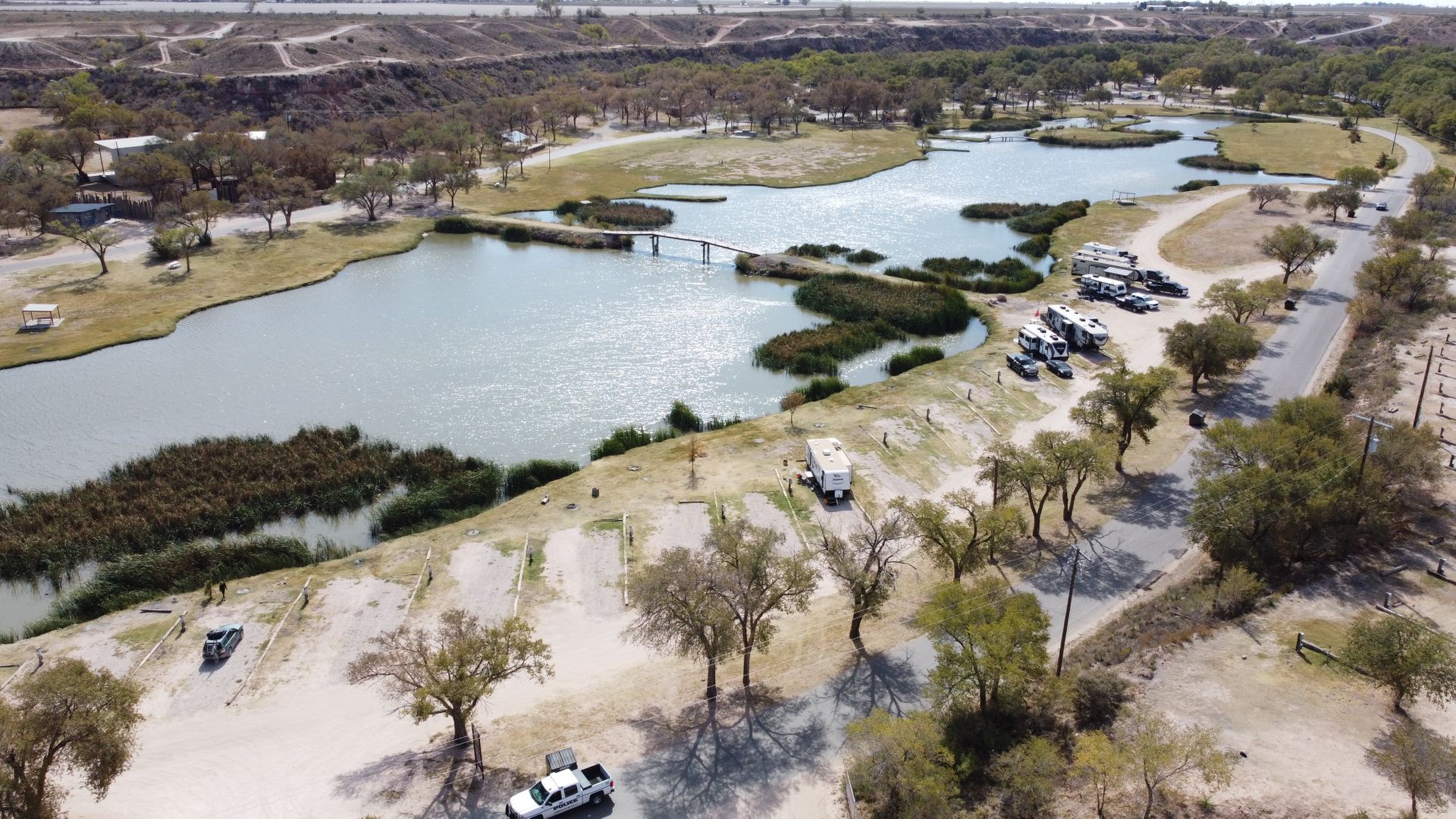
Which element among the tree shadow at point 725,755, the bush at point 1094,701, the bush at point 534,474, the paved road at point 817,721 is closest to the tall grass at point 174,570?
the bush at point 534,474

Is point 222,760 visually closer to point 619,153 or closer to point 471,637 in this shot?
point 471,637

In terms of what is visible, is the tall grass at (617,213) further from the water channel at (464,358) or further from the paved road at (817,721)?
the paved road at (817,721)

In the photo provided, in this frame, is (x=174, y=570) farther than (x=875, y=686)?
Yes

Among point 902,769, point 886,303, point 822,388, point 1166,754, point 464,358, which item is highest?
point 886,303

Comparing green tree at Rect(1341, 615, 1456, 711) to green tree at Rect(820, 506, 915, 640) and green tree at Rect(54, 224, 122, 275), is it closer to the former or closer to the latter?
green tree at Rect(820, 506, 915, 640)

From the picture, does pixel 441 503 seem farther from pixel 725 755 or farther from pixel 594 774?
pixel 725 755

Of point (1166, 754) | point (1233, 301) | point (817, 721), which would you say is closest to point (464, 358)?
point (817, 721)

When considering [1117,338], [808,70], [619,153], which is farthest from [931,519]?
[808,70]
